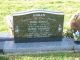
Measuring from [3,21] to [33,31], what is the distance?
2.92m

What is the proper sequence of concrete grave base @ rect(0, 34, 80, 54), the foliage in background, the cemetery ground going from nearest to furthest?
1. concrete grave base @ rect(0, 34, 80, 54)
2. the cemetery ground
3. the foliage in background

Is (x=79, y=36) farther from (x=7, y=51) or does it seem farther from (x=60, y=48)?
(x=7, y=51)

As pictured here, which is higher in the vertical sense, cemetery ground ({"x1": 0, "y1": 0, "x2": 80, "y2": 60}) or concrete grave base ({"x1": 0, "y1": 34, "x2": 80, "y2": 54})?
cemetery ground ({"x1": 0, "y1": 0, "x2": 80, "y2": 60})

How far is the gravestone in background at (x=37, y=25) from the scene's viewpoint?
9.50 meters

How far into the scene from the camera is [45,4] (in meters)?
14.6

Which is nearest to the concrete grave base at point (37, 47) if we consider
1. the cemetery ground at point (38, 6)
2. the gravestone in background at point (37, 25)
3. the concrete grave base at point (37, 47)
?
the concrete grave base at point (37, 47)

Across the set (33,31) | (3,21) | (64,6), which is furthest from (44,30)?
(64,6)

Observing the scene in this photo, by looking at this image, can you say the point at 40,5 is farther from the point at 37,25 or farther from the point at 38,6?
the point at 37,25

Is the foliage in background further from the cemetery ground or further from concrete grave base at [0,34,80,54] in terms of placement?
concrete grave base at [0,34,80,54]

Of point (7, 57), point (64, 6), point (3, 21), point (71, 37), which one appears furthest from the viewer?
point (64, 6)

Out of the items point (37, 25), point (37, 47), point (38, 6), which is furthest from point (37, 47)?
point (38, 6)

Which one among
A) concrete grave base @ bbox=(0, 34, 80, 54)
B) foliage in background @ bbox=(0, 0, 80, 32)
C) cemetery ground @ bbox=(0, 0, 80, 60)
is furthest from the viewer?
foliage in background @ bbox=(0, 0, 80, 32)

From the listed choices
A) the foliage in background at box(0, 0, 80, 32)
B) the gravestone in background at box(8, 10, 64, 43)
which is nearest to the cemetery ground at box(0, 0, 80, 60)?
the foliage in background at box(0, 0, 80, 32)

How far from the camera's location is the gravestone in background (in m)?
9.50
